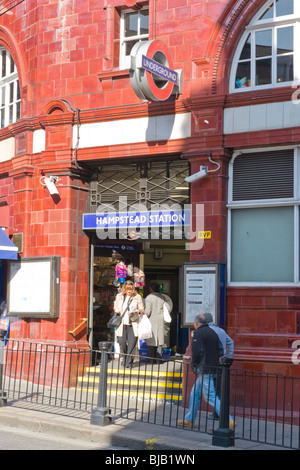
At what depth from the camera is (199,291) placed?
38.7 ft

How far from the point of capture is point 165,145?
1245 centimetres

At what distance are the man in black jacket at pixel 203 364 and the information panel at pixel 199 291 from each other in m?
1.55

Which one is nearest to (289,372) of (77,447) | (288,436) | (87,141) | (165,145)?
(288,436)

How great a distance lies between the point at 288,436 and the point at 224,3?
7454mm

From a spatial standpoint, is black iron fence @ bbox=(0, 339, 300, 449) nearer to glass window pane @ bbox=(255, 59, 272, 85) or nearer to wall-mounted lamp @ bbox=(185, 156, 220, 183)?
wall-mounted lamp @ bbox=(185, 156, 220, 183)

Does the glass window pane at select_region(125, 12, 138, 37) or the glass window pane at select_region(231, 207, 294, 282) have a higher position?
the glass window pane at select_region(125, 12, 138, 37)

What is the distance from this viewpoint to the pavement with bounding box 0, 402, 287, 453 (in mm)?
8508

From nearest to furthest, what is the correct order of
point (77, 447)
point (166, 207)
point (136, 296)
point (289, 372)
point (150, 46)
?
point (77, 447) < point (289, 372) < point (150, 46) < point (166, 207) < point (136, 296)

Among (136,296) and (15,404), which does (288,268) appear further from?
(15,404)

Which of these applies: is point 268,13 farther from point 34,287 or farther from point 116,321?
point 34,287

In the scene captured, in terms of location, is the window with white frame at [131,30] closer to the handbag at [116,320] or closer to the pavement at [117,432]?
the handbag at [116,320]

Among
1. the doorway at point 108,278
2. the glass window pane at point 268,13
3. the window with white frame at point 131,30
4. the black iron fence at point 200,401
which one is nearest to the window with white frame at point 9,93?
the window with white frame at point 131,30

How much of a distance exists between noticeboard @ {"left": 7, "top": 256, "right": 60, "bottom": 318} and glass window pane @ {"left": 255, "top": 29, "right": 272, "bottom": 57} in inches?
215

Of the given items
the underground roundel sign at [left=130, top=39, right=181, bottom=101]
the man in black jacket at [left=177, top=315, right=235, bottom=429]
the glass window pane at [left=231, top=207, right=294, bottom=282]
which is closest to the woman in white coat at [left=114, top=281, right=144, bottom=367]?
the glass window pane at [left=231, top=207, right=294, bottom=282]
